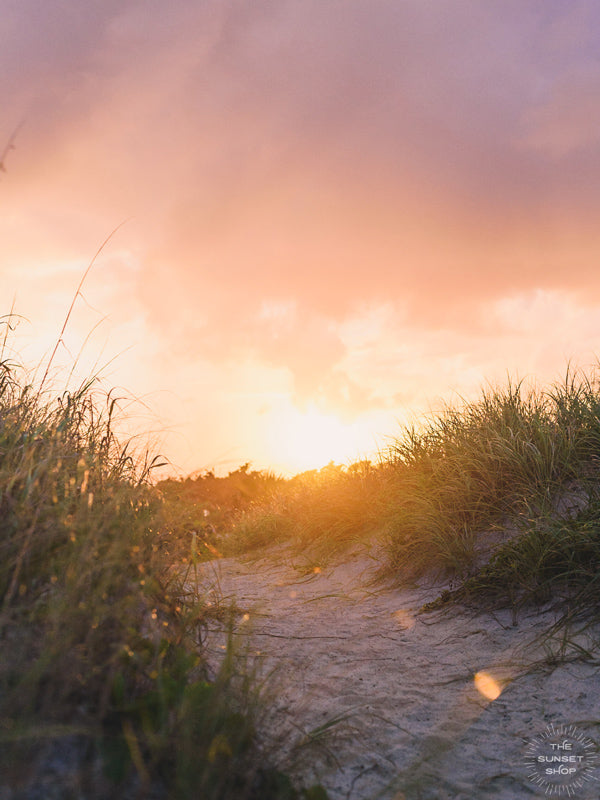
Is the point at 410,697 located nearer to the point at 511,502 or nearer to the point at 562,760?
the point at 562,760

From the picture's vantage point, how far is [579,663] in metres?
2.91

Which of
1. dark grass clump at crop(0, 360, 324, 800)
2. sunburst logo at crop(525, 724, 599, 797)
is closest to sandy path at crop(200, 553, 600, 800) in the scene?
sunburst logo at crop(525, 724, 599, 797)

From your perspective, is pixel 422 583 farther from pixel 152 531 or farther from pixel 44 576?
pixel 44 576

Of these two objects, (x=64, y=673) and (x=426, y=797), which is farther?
(x=426, y=797)

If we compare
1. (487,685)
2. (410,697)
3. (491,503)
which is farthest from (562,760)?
(491,503)

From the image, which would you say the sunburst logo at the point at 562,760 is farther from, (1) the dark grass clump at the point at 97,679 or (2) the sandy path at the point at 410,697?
(1) the dark grass clump at the point at 97,679

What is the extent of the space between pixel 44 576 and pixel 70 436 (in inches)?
46.2

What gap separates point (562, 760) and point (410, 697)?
739 mm

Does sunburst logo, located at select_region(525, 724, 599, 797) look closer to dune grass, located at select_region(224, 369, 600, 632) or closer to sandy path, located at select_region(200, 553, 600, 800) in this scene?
sandy path, located at select_region(200, 553, 600, 800)

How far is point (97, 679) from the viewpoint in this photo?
1.73m

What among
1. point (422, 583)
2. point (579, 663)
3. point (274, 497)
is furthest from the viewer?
point (274, 497)

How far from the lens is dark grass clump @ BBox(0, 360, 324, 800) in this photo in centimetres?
152

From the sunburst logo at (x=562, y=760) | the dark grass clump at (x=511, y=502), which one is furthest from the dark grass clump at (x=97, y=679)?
the dark grass clump at (x=511, y=502)

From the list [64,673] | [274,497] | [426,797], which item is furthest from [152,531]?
[274,497]
